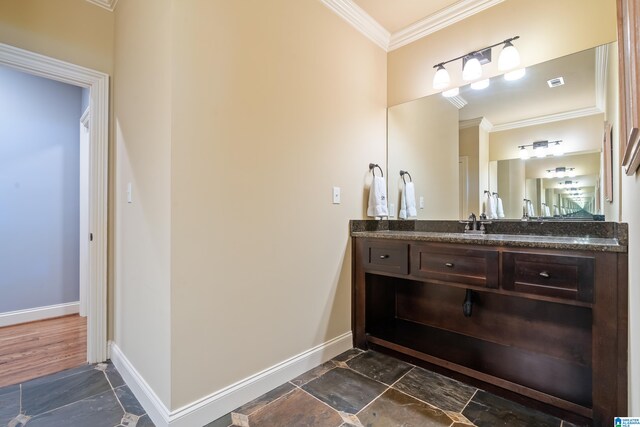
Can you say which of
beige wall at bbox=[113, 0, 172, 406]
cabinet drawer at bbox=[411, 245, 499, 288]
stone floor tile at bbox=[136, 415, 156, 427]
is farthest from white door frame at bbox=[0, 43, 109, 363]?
cabinet drawer at bbox=[411, 245, 499, 288]

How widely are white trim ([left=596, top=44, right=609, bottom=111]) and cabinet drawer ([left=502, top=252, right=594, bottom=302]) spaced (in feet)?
3.23

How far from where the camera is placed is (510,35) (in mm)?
2029

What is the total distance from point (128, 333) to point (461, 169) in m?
2.52

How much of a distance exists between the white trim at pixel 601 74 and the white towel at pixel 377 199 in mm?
1343

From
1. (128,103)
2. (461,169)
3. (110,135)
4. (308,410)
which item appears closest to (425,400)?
(308,410)

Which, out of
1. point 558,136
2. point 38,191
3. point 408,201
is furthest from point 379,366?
point 38,191

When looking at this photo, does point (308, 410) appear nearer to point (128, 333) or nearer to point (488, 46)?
point (128, 333)

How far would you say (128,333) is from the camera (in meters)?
1.87

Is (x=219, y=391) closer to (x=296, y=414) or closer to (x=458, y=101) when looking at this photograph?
(x=296, y=414)

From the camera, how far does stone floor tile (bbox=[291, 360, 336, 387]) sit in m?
1.86

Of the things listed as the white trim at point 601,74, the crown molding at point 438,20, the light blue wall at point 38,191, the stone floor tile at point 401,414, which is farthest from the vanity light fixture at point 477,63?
the light blue wall at point 38,191

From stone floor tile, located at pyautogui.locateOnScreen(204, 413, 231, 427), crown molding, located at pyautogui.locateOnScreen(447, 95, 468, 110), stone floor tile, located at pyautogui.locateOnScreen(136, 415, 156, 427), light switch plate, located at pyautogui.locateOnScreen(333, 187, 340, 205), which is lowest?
stone floor tile, located at pyautogui.locateOnScreen(204, 413, 231, 427)

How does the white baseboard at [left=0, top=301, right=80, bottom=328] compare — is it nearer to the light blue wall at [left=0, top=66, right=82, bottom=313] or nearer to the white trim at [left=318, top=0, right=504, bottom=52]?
the light blue wall at [left=0, top=66, right=82, bottom=313]

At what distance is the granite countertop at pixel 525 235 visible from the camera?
4.62 ft
